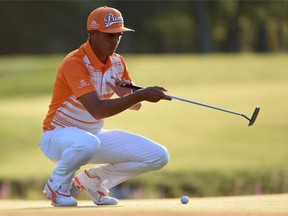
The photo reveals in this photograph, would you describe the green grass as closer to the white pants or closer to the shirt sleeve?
the white pants

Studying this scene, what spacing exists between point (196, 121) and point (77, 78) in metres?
12.0

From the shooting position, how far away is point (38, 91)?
90.0ft

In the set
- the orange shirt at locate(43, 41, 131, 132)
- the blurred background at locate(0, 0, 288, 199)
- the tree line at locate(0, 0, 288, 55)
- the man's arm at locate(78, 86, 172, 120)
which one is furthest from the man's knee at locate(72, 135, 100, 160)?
the tree line at locate(0, 0, 288, 55)

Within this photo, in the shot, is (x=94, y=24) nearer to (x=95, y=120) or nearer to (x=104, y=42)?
(x=104, y=42)

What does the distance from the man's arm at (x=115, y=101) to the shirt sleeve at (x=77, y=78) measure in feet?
0.13

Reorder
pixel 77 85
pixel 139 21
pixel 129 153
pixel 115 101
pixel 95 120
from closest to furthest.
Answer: pixel 115 101, pixel 77 85, pixel 95 120, pixel 129 153, pixel 139 21

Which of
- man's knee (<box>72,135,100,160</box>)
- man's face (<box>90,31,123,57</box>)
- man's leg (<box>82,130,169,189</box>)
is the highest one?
man's face (<box>90,31,123,57</box>)

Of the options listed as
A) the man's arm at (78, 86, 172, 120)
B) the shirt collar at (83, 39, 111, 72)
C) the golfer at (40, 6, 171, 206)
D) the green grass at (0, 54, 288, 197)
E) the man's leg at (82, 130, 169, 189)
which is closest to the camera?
the man's arm at (78, 86, 172, 120)

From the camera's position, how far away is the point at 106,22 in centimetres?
707

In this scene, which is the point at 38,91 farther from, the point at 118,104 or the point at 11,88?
the point at 118,104

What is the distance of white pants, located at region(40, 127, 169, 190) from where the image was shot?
699 cm

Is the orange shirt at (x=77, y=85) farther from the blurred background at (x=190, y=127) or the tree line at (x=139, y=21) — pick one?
the tree line at (x=139, y=21)

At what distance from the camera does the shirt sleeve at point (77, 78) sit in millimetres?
6918

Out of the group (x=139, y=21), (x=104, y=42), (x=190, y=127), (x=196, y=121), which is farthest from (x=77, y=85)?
(x=139, y=21)
